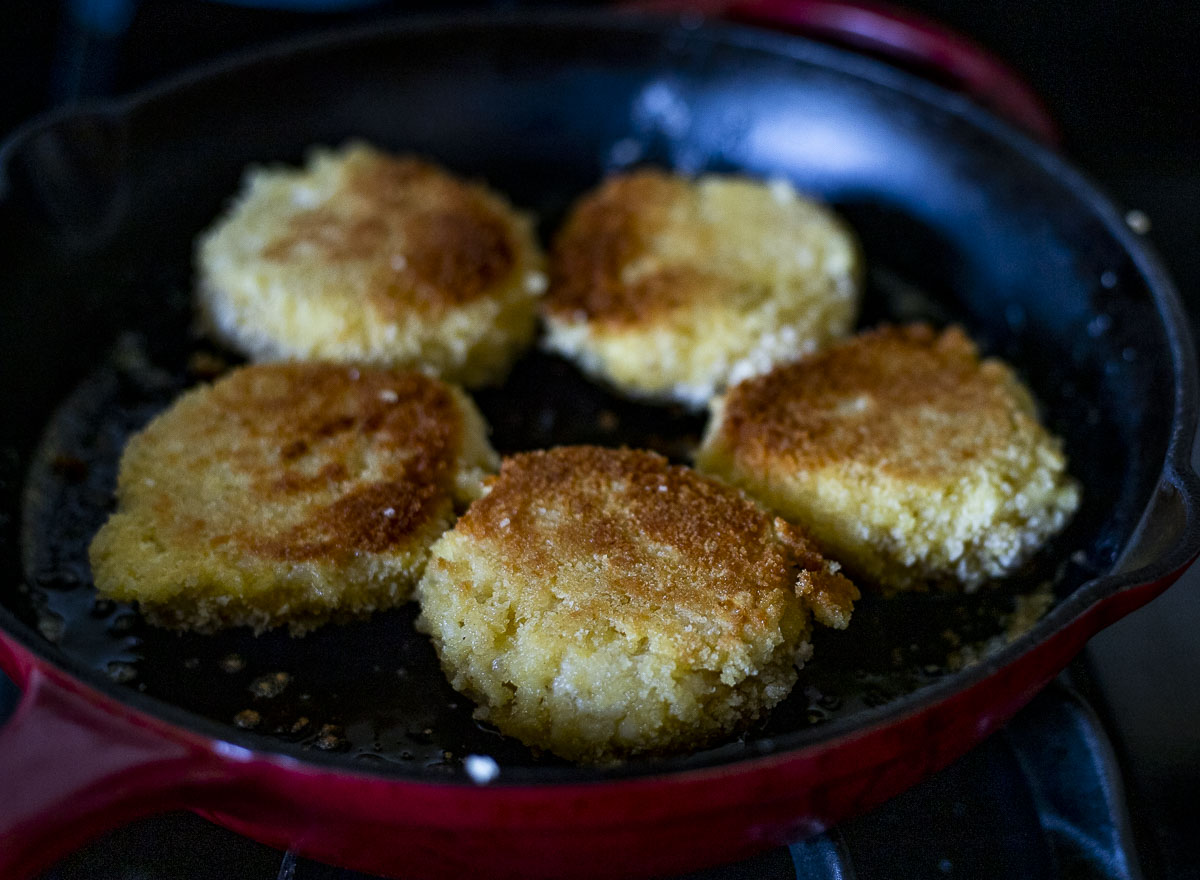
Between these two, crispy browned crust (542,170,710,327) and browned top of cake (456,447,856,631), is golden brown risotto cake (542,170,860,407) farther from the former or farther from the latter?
browned top of cake (456,447,856,631)

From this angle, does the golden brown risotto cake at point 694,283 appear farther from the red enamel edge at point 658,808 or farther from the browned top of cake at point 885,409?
the red enamel edge at point 658,808

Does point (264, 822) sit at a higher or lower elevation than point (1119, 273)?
lower

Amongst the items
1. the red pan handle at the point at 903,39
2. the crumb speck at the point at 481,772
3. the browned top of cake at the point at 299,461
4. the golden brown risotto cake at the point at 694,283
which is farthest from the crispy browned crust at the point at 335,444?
the red pan handle at the point at 903,39

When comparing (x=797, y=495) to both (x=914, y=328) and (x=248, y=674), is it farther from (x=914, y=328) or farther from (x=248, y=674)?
(x=248, y=674)

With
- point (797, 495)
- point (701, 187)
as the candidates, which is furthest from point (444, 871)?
point (701, 187)

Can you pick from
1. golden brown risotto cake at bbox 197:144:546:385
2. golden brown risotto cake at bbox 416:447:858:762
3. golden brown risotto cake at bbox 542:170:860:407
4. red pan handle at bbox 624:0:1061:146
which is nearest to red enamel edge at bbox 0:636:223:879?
golden brown risotto cake at bbox 416:447:858:762

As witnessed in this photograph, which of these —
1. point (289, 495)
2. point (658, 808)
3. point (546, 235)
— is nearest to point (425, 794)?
point (658, 808)

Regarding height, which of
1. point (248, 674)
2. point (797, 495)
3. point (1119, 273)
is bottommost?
point (248, 674)

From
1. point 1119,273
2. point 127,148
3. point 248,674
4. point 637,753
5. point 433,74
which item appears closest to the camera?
point 637,753
